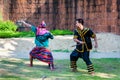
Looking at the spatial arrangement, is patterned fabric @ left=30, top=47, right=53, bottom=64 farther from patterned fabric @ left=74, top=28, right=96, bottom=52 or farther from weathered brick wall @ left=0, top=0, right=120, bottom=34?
weathered brick wall @ left=0, top=0, right=120, bottom=34

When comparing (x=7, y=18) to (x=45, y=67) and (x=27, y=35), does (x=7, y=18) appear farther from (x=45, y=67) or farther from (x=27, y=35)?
(x=45, y=67)

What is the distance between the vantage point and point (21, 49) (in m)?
15.7

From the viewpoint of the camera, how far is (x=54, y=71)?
32.2 ft

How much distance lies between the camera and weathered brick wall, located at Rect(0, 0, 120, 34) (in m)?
18.2

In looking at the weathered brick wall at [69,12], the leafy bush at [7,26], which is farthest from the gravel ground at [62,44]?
the leafy bush at [7,26]

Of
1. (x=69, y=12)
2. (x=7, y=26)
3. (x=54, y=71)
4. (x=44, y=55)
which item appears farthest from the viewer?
(x=69, y=12)

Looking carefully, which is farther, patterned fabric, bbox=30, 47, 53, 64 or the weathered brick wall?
the weathered brick wall

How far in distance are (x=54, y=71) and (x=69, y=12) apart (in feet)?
35.4

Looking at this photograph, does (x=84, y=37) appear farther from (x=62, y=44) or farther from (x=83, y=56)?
(x=62, y=44)

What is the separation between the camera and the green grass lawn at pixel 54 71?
8945 mm

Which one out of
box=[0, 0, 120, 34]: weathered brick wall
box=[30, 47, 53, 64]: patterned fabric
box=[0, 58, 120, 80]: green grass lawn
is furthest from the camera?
box=[0, 0, 120, 34]: weathered brick wall

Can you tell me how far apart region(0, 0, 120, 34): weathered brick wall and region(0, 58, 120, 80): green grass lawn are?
675 centimetres

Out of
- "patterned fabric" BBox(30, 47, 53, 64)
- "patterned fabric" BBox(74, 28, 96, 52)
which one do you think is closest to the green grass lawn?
"patterned fabric" BBox(30, 47, 53, 64)

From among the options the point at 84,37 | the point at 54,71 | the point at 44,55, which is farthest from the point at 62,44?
the point at 84,37
